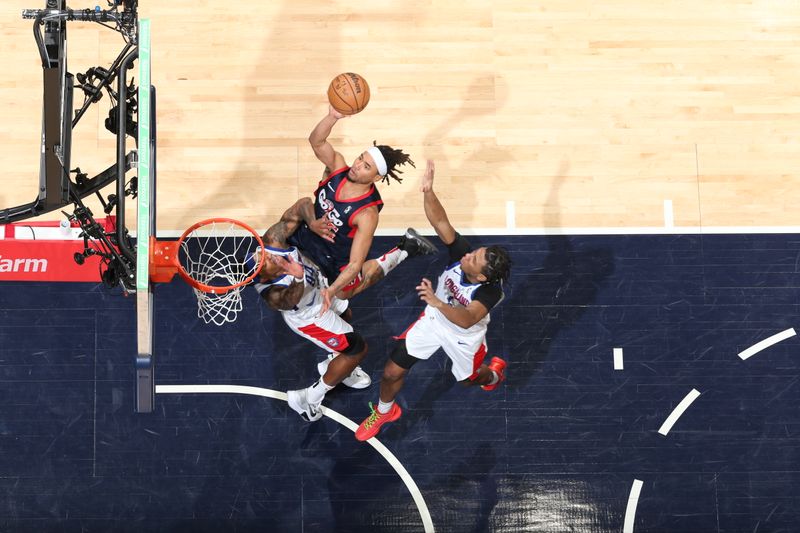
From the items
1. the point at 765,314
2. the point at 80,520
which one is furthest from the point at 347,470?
the point at 765,314

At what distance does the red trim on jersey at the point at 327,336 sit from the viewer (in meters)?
7.90

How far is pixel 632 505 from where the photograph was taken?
28.0 feet

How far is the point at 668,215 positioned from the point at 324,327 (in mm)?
3724

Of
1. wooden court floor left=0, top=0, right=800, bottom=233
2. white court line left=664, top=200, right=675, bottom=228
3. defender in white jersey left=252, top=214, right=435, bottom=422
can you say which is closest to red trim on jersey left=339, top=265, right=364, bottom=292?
defender in white jersey left=252, top=214, right=435, bottom=422

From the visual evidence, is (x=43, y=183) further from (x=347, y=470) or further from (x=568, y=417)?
(x=568, y=417)

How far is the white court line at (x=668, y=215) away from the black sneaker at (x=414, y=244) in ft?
7.85

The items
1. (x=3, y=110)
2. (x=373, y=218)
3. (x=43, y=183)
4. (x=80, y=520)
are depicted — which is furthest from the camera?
(x=3, y=110)

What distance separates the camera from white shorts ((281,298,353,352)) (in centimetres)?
785

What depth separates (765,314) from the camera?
8.82m

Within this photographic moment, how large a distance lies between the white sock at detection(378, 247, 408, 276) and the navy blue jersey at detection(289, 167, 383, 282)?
50 centimetres

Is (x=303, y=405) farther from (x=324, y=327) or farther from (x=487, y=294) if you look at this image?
(x=487, y=294)

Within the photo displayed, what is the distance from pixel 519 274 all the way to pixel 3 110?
548 cm

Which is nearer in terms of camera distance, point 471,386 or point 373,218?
point 373,218

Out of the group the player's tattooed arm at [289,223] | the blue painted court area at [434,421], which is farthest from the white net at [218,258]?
the player's tattooed arm at [289,223]
